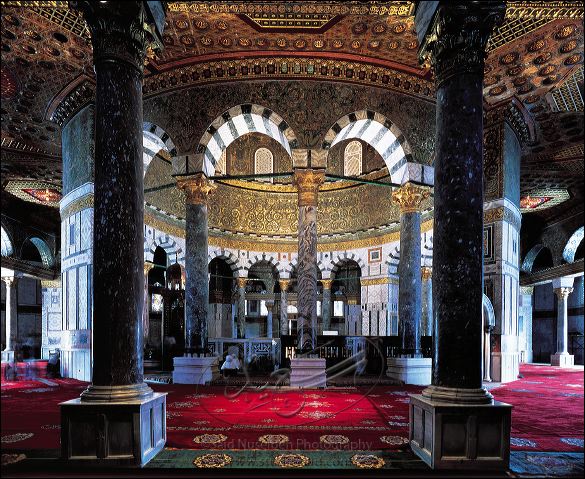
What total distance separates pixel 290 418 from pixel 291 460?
6.00ft

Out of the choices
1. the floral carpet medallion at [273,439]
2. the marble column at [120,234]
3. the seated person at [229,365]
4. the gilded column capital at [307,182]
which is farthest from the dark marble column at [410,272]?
the marble column at [120,234]

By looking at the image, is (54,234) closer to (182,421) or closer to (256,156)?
(256,156)

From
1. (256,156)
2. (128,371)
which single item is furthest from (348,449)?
(256,156)

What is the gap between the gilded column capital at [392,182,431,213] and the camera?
9.99m

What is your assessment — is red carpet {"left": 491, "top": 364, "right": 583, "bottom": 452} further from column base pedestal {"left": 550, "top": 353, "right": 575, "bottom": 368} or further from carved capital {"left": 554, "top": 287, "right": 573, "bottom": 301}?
column base pedestal {"left": 550, "top": 353, "right": 575, "bottom": 368}

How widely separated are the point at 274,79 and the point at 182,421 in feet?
22.3

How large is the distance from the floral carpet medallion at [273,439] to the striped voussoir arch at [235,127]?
20.1 feet

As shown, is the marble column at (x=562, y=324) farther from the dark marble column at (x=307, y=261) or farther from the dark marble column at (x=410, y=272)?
the dark marble column at (x=307, y=261)

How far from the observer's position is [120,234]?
418cm

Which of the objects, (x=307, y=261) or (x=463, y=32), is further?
(x=307, y=261)

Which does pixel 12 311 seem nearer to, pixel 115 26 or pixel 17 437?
pixel 17 437

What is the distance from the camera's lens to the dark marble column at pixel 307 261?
9.18 meters

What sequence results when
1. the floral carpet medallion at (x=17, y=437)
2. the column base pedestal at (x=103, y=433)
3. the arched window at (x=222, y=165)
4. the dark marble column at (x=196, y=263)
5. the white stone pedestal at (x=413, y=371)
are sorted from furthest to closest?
the arched window at (x=222, y=165), the white stone pedestal at (x=413, y=371), the dark marble column at (x=196, y=263), the floral carpet medallion at (x=17, y=437), the column base pedestal at (x=103, y=433)

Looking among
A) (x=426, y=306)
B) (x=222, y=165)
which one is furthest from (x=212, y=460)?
(x=222, y=165)
